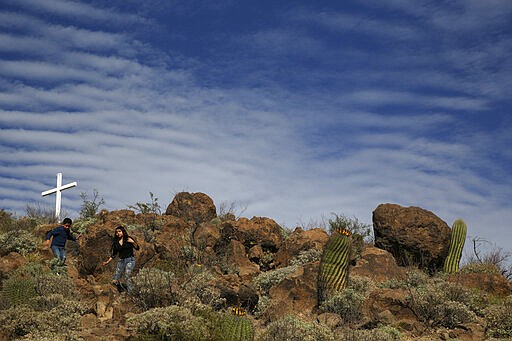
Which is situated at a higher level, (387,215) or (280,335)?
(387,215)

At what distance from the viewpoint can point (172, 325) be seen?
9352 millimetres

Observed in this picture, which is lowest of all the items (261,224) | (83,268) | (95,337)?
(95,337)

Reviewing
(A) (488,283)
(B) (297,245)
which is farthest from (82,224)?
(A) (488,283)

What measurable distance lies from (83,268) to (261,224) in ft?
18.0

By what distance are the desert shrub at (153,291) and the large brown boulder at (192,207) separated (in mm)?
7143

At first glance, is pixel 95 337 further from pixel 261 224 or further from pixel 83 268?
pixel 261 224

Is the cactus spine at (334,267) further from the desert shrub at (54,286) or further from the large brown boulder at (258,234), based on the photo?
the desert shrub at (54,286)

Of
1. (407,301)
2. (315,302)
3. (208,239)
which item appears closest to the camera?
(407,301)

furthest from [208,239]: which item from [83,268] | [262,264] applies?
[83,268]

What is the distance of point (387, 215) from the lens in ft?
58.8

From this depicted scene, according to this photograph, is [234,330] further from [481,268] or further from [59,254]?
[481,268]

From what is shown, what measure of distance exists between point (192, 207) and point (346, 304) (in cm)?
891

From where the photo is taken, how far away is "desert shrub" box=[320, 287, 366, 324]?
1171 cm

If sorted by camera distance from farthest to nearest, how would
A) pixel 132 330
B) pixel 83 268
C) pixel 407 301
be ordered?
pixel 83 268
pixel 407 301
pixel 132 330
